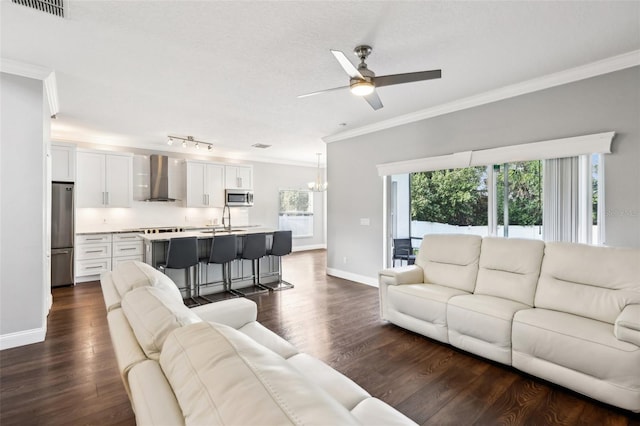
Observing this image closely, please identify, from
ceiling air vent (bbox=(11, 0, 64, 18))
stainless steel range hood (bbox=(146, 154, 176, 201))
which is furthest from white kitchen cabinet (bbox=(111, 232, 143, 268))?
ceiling air vent (bbox=(11, 0, 64, 18))

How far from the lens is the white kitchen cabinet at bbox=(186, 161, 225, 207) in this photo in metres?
6.88

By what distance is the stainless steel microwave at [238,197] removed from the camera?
722cm

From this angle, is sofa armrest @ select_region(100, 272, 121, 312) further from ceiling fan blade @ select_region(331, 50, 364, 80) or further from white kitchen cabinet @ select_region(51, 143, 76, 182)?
white kitchen cabinet @ select_region(51, 143, 76, 182)

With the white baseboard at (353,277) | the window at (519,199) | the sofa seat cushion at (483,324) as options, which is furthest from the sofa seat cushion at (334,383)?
the white baseboard at (353,277)

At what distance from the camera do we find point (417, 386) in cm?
229

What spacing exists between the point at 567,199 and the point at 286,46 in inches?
130

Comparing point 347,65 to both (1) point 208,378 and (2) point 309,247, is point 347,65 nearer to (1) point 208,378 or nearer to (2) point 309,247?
(1) point 208,378

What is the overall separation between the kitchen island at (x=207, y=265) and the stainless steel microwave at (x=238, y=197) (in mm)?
2319

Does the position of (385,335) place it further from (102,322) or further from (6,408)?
(102,322)

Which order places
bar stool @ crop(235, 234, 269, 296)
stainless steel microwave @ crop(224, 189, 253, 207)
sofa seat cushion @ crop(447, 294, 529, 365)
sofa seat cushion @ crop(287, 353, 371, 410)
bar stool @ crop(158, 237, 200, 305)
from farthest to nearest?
stainless steel microwave @ crop(224, 189, 253, 207) < bar stool @ crop(235, 234, 269, 296) < bar stool @ crop(158, 237, 200, 305) < sofa seat cushion @ crop(447, 294, 529, 365) < sofa seat cushion @ crop(287, 353, 371, 410)

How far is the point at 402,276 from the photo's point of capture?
3.41 m

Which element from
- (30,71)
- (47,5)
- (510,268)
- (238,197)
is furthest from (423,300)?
(238,197)

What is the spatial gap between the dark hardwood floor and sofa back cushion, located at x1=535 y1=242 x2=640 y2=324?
0.68 metres

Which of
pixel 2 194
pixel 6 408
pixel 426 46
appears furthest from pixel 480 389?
pixel 2 194
